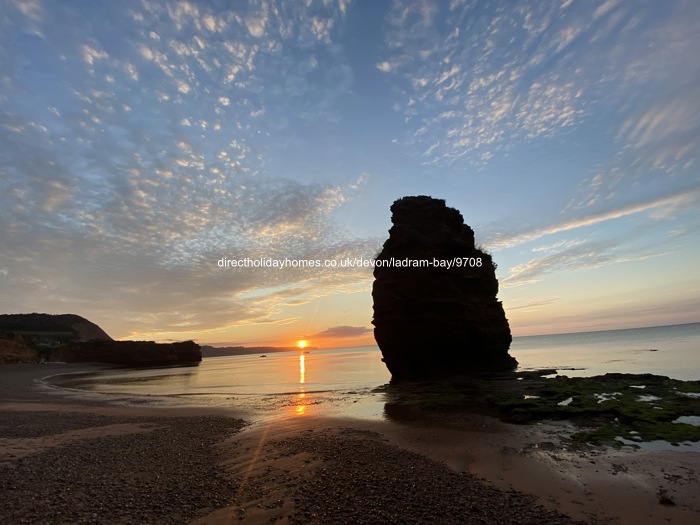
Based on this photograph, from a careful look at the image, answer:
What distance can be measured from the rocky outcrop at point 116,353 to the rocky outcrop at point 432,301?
94478 millimetres

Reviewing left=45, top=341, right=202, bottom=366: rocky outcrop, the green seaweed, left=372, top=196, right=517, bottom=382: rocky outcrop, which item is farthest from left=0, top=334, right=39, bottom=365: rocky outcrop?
the green seaweed

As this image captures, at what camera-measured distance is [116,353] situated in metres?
107

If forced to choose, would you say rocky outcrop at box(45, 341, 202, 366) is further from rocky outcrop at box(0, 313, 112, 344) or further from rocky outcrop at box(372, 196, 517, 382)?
rocky outcrop at box(372, 196, 517, 382)

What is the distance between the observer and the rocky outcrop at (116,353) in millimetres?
104625

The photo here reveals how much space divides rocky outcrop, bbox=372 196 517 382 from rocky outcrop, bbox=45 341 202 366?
94.5 m

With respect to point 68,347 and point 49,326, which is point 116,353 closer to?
point 68,347

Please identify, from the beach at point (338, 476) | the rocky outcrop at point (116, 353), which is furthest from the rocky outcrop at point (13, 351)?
the beach at point (338, 476)

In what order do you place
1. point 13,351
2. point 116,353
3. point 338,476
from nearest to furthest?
point 338,476 → point 13,351 → point 116,353

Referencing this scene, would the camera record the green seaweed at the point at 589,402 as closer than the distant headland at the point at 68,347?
Yes

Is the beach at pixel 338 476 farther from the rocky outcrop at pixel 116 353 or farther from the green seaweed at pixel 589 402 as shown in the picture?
the rocky outcrop at pixel 116 353

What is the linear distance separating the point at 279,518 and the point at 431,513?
3417mm

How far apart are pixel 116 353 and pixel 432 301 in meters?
105

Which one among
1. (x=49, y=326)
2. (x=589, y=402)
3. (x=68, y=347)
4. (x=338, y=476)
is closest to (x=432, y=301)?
(x=589, y=402)

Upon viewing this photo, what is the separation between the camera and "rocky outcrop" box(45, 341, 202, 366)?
10462 cm
